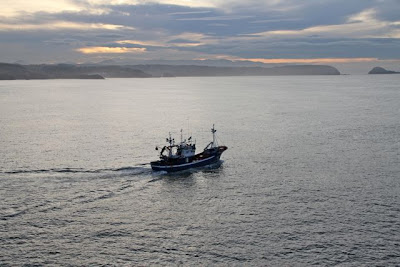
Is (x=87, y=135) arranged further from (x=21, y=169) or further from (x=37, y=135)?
(x=21, y=169)

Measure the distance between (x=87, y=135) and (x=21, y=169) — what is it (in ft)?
153

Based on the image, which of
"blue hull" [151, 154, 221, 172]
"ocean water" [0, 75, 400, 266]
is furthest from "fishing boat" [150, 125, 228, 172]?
"ocean water" [0, 75, 400, 266]

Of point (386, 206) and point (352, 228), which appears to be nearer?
point (352, 228)

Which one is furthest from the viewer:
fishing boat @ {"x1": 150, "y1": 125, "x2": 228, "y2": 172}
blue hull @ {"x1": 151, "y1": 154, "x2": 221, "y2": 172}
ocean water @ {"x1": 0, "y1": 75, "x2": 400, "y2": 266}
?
fishing boat @ {"x1": 150, "y1": 125, "x2": 228, "y2": 172}

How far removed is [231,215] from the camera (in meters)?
61.9

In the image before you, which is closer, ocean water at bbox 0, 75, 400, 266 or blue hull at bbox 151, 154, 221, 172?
ocean water at bbox 0, 75, 400, 266

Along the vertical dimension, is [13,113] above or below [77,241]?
above

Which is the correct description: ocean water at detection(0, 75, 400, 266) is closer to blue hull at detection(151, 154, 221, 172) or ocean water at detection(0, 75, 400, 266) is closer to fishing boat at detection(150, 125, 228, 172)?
blue hull at detection(151, 154, 221, 172)

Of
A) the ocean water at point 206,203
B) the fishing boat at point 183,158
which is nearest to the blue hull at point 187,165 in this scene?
the fishing boat at point 183,158

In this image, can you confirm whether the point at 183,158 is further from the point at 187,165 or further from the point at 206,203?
the point at 206,203

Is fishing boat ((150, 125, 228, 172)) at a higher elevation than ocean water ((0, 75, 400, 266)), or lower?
higher

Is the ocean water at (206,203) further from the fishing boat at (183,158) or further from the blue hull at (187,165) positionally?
the fishing boat at (183,158)

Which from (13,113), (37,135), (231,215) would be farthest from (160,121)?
(231,215)

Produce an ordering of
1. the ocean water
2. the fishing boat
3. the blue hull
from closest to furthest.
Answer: the ocean water → the blue hull → the fishing boat
